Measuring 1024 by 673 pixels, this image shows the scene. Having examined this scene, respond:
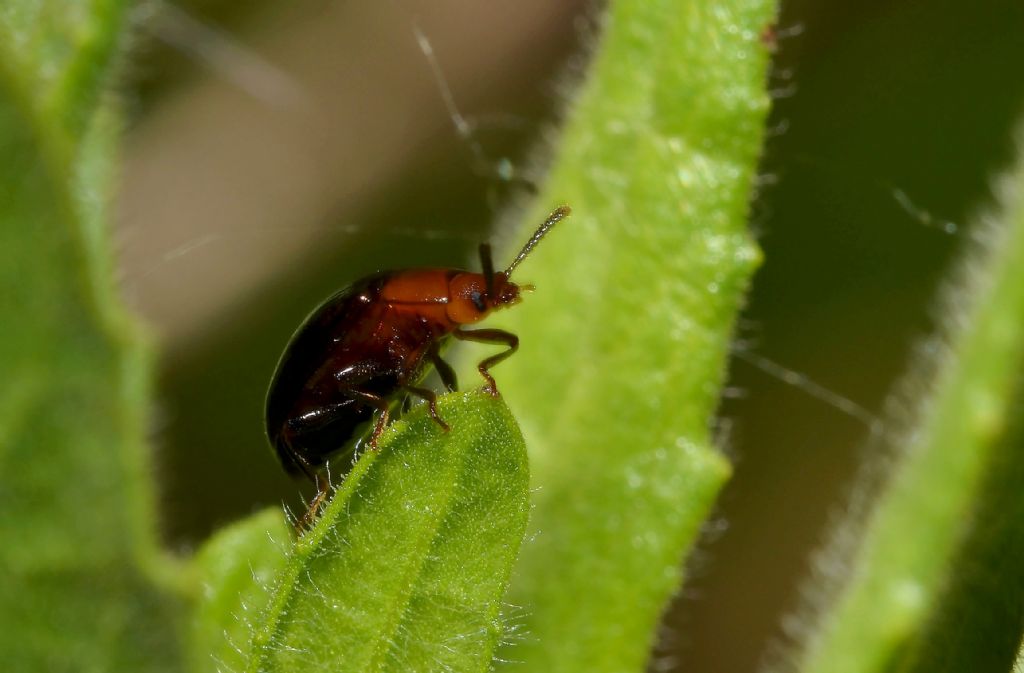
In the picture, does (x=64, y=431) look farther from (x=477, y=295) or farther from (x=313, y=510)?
(x=477, y=295)

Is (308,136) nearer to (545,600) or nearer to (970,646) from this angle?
(545,600)

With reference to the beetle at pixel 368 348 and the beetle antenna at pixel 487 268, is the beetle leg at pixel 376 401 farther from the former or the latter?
the beetle antenna at pixel 487 268

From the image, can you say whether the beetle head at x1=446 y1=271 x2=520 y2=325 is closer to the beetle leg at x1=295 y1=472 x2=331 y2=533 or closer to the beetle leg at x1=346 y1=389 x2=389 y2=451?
the beetle leg at x1=346 y1=389 x2=389 y2=451

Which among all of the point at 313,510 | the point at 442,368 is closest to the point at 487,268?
the point at 442,368

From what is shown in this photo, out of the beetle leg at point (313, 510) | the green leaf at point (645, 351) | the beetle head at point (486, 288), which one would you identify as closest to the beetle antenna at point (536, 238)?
the beetle head at point (486, 288)

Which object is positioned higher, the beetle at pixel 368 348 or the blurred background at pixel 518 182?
the beetle at pixel 368 348

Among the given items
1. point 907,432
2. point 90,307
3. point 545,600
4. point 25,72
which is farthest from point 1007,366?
point 25,72
